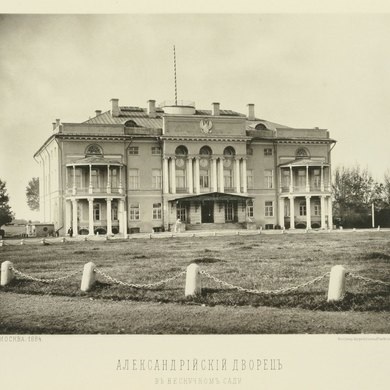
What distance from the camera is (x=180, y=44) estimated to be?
11.9m

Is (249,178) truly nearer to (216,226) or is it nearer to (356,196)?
(216,226)

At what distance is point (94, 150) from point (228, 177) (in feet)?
28.7

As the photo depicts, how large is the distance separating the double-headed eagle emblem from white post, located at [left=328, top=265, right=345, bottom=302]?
24.3 meters

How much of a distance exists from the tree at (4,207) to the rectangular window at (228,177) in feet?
67.0

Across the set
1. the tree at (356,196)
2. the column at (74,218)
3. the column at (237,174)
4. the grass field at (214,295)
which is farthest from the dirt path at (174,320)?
the column at (237,174)

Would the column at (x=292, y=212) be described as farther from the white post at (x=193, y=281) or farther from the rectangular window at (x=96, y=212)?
the white post at (x=193, y=281)

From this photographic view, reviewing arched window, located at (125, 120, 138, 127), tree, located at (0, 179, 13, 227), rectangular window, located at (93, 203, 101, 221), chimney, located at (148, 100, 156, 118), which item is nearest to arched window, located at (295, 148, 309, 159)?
chimney, located at (148, 100, 156, 118)

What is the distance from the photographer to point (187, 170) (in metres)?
34.2

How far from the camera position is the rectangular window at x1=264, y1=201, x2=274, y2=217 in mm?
35256

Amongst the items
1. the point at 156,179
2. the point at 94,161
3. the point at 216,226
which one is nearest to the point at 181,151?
the point at 156,179
